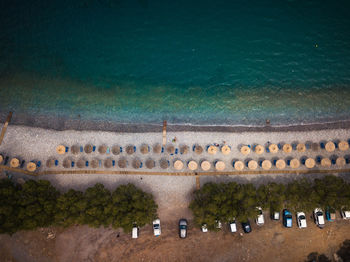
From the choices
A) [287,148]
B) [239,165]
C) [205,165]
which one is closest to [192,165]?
[205,165]

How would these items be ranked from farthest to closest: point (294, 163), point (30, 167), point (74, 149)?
point (74, 149) → point (30, 167) → point (294, 163)

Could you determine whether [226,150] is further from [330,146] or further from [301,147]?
[330,146]

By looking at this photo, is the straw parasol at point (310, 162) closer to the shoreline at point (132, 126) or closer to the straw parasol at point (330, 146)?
the straw parasol at point (330, 146)

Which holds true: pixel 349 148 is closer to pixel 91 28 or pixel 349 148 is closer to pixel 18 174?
pixel 91 28

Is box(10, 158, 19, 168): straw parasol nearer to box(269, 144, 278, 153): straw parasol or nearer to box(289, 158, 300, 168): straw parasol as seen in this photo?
box(269, 144, 278, 153): straw parasol

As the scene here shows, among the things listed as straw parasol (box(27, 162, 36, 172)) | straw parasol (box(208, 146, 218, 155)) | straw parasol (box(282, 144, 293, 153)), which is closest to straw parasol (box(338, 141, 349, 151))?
straw parasol (box(282, 144, 293, 153))
